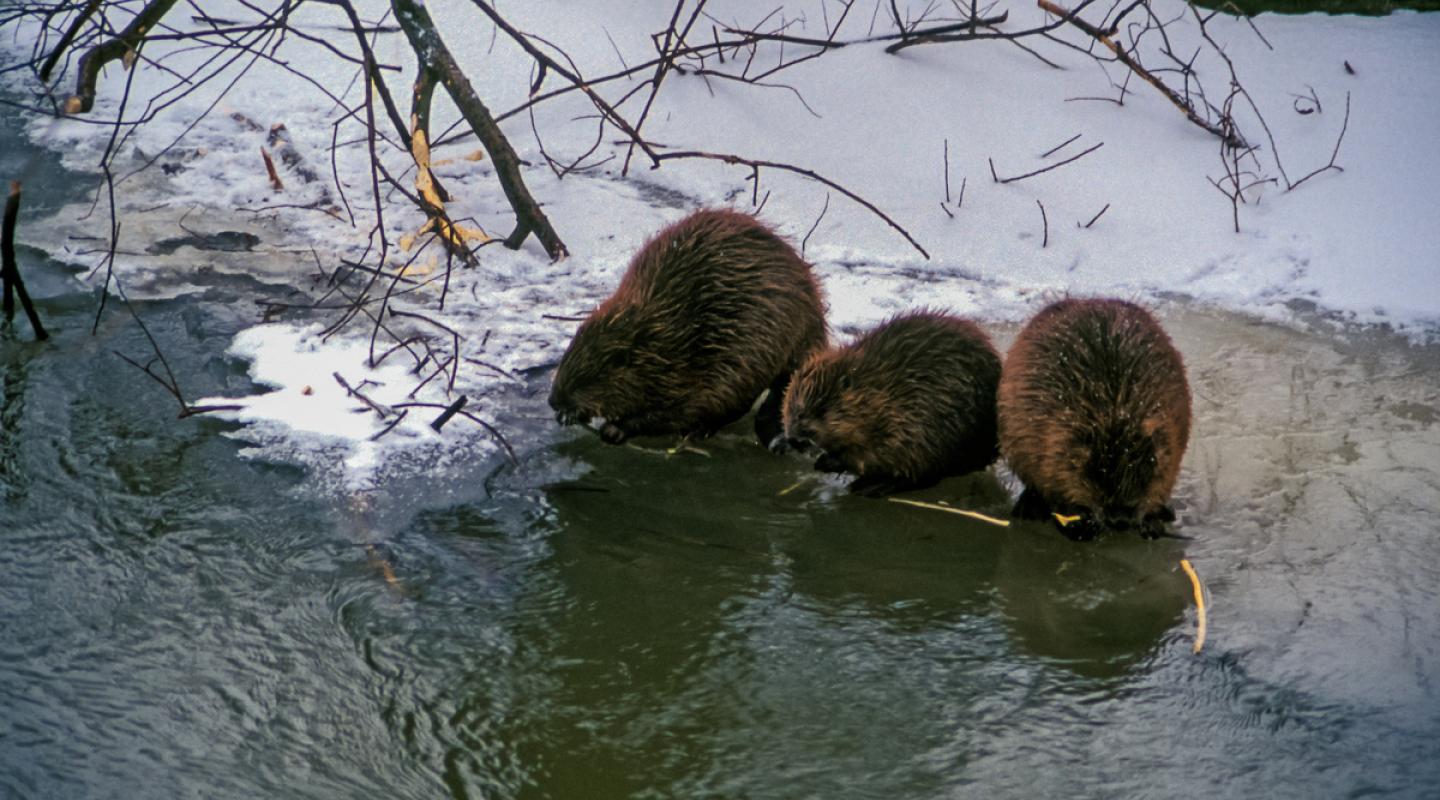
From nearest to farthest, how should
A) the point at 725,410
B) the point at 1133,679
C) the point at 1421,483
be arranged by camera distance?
the point at 1133,679
the point at 1421,483
the point at 725,410

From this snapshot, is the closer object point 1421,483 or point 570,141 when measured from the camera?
point 1421,483

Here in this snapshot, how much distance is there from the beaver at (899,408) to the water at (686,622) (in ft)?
0.38

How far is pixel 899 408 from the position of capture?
3.89 metres

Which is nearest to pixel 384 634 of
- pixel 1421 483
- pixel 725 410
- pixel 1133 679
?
pixel 725 410

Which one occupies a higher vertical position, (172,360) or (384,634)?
(172,360)

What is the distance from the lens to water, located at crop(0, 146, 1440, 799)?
110 inches

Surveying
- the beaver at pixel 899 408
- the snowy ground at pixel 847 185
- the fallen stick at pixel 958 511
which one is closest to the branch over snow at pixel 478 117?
the snowy ground at pixel 847 185

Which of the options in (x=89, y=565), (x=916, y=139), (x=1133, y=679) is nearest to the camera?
(x=1133, y=679)

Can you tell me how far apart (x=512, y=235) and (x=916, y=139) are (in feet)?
6.16

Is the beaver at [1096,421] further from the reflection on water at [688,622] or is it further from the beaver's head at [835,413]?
the beaver's head at [835,413]

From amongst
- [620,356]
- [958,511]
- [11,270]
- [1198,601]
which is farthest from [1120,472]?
[11,270]

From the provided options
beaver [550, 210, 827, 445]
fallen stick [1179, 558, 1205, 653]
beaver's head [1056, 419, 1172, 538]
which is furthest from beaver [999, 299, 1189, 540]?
beaver [550, 210, 827, 445]

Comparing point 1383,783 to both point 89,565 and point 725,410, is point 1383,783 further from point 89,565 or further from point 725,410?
point 89,565

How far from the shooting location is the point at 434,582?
11.2 ft
